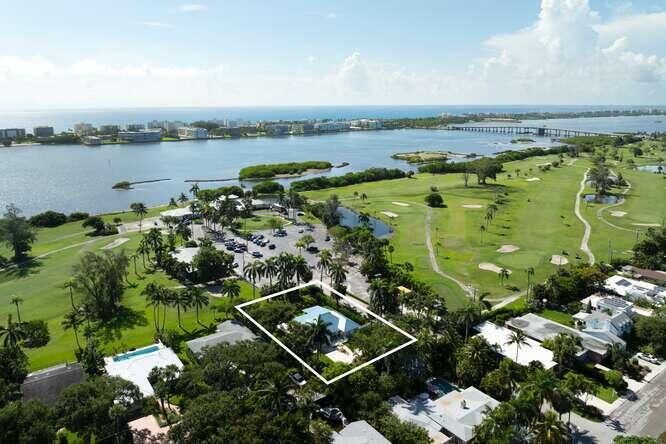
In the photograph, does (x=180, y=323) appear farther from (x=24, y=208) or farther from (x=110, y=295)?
(x=24, y=208)

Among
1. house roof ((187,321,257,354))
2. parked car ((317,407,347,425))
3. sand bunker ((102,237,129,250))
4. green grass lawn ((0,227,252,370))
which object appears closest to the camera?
parked car ((317,407,347,425))

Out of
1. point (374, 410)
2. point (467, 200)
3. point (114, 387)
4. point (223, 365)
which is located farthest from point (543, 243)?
point (114, 387)

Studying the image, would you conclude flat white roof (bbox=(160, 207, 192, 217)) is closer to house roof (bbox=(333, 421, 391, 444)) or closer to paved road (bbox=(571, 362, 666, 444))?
house roof (bbox=(333, 421, 391, 444))

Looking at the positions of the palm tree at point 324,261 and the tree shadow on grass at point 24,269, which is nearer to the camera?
the palm tree at point 324,261

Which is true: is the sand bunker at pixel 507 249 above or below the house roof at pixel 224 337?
above

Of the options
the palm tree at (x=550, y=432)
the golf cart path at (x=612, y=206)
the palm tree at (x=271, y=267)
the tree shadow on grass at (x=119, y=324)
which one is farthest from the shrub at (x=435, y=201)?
the palm tree at (x=550, y=432)

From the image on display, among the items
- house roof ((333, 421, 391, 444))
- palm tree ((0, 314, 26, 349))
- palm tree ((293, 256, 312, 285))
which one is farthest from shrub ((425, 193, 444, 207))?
palm tree ((0, 314, 26, 349))

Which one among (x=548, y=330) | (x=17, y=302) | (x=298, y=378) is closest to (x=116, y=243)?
(x=17, y=302)

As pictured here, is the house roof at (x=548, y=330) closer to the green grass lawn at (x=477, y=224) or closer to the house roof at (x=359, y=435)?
the green grass lawn at (x=477, y=224)
